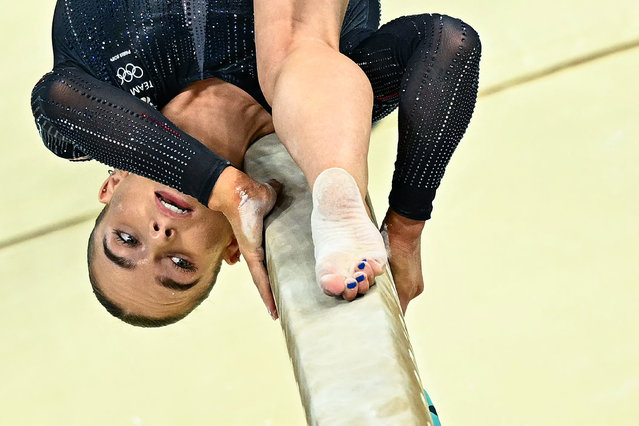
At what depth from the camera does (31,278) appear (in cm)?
194

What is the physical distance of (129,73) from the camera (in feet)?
5.10

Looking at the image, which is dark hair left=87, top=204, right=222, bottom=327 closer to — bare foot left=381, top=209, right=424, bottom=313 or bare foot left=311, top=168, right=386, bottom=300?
bare foot left=381, top=209, right=424, bottom=313

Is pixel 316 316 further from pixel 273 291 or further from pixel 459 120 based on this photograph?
pixel 459 120

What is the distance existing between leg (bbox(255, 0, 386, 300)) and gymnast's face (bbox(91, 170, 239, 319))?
270 mm

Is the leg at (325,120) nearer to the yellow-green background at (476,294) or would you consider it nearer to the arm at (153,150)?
the arm at (153,150)

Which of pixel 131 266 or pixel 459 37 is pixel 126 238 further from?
pixel 459 37

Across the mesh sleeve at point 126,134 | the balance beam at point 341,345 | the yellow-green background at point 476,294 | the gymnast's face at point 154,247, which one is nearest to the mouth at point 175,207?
the gymnast's face at point 154,247

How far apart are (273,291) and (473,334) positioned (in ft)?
1.81

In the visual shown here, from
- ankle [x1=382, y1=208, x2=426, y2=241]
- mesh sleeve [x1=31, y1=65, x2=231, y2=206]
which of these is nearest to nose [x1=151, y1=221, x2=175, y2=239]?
mesh sleeve [x1=31, y1=65, x2=231, y2=206]

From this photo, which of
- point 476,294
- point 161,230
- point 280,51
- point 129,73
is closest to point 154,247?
point 161,230

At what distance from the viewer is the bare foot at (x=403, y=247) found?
4.66 ft

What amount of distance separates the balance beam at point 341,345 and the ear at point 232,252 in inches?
12.1

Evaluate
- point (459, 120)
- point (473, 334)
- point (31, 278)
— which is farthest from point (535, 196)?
point (31, 278)

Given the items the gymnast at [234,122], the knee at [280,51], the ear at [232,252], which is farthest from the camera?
the ear at [232,252]
